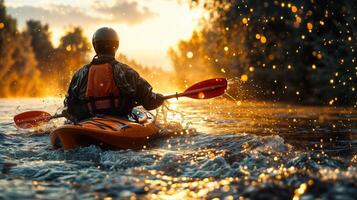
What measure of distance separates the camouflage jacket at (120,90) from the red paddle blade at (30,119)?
1094mm

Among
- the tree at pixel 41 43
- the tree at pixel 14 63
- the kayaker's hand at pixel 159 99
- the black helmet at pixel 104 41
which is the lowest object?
the kayaker's hand at pixel 159 99

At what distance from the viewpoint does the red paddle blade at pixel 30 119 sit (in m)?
7.63

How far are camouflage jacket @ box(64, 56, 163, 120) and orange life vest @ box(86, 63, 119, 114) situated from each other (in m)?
0.09

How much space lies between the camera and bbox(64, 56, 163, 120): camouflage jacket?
6.33m

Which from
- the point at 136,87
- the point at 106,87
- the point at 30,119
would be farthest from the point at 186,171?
the point at 30,119

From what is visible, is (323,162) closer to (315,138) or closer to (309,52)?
(315,138)

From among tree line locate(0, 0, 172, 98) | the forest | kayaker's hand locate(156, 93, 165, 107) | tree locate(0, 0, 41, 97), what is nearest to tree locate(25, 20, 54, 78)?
tree line locate(0, 0, 172, 98)

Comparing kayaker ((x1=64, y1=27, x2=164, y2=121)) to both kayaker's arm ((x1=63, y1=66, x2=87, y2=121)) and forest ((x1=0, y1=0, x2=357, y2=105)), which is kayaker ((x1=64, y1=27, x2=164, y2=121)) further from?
forest ((x1=0, y1=0, x2=357, y2=105))

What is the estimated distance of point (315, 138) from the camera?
7543 millimetres

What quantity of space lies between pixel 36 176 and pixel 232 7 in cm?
1604

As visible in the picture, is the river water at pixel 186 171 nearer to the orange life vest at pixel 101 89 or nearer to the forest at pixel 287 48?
the orange life vest at pixel 101 89

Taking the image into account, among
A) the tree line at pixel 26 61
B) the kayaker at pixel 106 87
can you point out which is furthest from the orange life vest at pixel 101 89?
the tree line at pixel 26 61

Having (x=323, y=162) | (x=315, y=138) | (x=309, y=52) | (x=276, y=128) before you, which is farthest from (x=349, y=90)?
(x=323, y=162)

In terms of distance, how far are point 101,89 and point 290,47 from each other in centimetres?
1407
